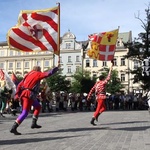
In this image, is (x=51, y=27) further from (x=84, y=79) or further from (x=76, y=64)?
(x=76, y=64)

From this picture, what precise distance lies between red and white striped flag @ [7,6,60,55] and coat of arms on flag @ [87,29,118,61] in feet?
13.9

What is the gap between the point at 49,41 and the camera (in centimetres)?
1094

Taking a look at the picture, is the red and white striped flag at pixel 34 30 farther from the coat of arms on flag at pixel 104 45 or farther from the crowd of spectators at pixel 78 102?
the crowd of spectators at pixel 78 102

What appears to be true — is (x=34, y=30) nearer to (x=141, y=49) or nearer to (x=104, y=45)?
(x=104, y=45)

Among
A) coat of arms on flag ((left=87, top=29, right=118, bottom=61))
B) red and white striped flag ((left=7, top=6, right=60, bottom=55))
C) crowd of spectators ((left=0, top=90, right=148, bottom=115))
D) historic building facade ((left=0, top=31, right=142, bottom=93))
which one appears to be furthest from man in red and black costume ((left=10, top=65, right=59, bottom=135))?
historic building facade ((left=0, top=31, right=142, bottom=93))

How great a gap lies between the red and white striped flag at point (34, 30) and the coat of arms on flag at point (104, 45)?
4242 millimetres

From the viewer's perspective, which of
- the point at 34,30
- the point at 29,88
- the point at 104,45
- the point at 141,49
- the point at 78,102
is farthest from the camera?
the point at 141,49

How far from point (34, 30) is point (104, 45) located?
511 cm

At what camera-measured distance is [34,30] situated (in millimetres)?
11156

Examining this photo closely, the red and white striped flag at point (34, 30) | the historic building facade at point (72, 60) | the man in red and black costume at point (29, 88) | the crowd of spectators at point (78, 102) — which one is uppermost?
the historic building facade at point (72, 60)

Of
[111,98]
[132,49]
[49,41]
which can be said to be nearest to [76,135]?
[49,41]

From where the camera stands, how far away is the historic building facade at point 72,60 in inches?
3287

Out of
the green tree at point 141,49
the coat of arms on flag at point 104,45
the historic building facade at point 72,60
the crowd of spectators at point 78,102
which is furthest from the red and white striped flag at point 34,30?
the historic building facade at point 72,60

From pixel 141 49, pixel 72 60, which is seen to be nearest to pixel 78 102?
pixel 141 49
